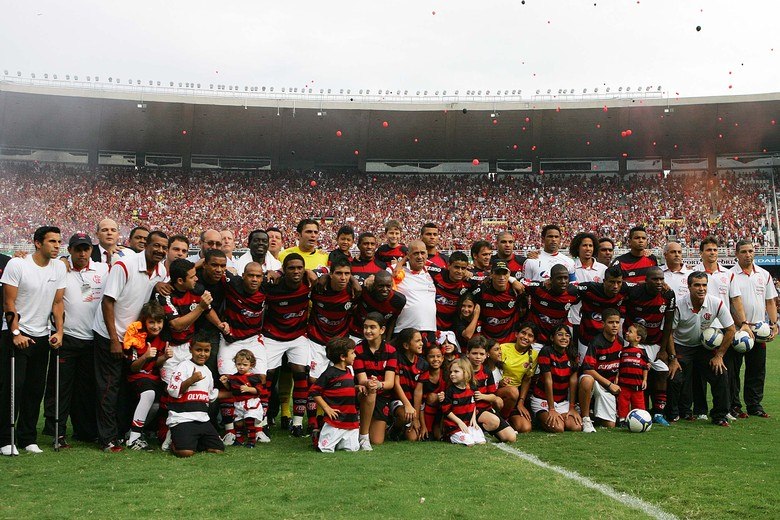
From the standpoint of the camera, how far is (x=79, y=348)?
7055mm

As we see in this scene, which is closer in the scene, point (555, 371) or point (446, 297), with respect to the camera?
point (555, 371)

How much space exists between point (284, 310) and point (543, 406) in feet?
10.0

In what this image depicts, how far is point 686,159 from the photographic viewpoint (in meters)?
39.4

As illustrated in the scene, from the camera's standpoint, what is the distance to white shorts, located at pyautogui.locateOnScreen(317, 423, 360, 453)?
22.1 ft

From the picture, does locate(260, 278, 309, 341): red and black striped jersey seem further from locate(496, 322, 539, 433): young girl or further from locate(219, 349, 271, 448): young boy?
locate(496, 322, 539, 433): young girl

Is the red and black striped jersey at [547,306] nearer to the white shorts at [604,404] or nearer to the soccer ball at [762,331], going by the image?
the white shorts at [604,404]

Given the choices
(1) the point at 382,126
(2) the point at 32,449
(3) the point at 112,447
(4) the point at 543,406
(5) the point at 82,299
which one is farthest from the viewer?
(1) the point at 382,126

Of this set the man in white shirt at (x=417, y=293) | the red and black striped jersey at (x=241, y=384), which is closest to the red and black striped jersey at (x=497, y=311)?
the man in white shirt at (x=417, y=293)

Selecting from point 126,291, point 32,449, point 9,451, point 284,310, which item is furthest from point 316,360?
point 9,451

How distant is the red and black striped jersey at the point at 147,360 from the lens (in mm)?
6992

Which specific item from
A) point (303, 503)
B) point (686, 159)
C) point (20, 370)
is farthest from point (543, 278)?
point (686, 159)

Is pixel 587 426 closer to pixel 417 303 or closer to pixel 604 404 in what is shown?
pixel 604 404

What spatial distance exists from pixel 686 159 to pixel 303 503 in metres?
38.9

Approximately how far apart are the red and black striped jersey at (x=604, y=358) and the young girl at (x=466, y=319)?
1.32 metres
